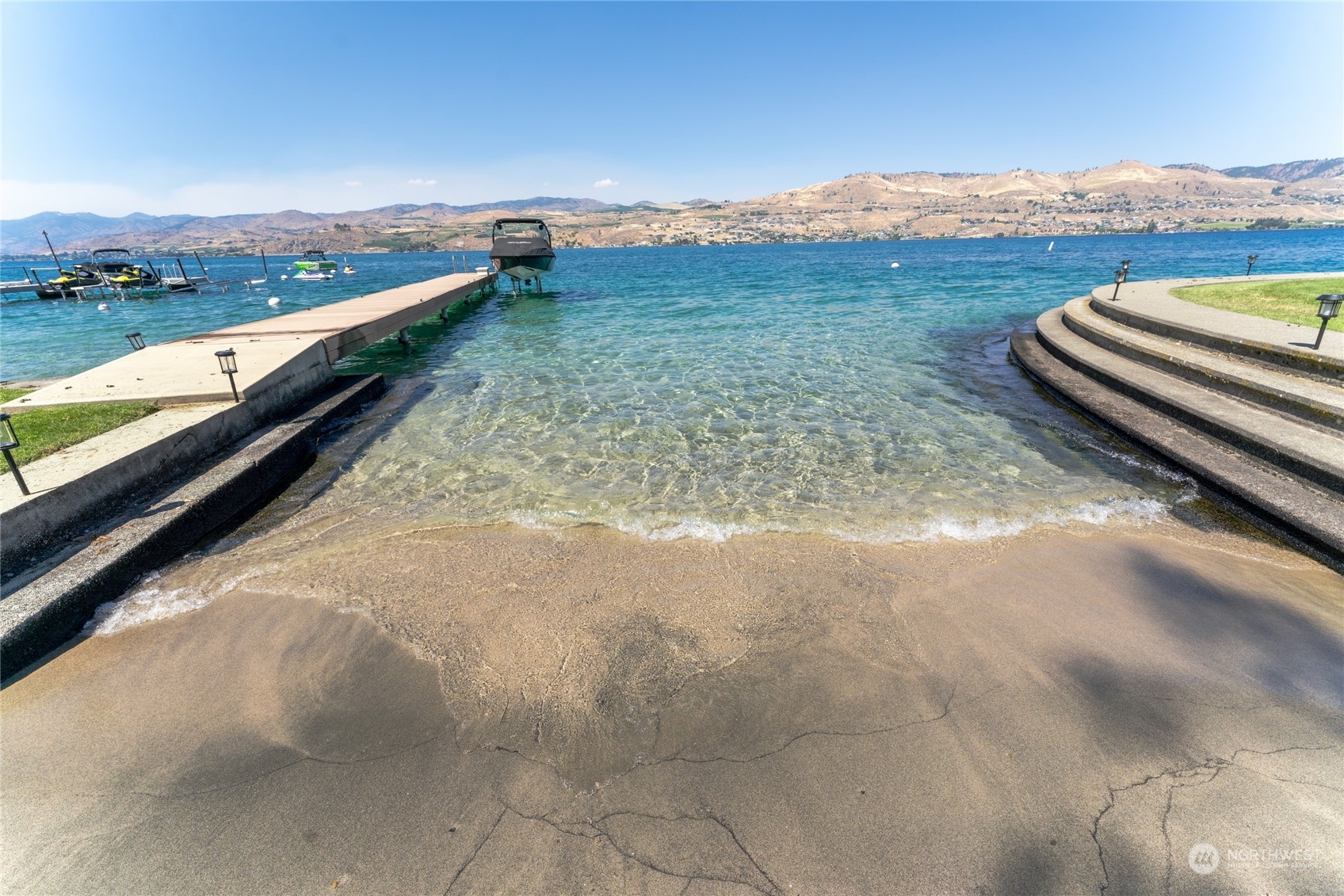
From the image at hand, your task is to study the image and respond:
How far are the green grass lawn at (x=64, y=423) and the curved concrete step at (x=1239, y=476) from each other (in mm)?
13574

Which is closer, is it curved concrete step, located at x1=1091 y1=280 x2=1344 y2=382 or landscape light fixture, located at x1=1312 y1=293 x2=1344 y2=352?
landscape light fixture, located at x1=1312 y1=293 x2=1344 y2=352

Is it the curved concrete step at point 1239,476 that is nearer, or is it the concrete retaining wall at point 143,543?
the concrete retaining wall at point 143,543

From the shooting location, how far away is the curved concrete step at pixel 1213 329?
806cm

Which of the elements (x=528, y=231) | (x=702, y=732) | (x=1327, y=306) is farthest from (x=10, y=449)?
(x=528, y=231)

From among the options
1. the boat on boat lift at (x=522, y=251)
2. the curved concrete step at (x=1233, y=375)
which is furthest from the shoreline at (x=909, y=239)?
the curved concrete step at (x=1233, y=375)

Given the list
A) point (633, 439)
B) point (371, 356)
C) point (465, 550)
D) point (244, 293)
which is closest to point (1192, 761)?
point (465, 550)

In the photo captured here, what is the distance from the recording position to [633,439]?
30.1 feet

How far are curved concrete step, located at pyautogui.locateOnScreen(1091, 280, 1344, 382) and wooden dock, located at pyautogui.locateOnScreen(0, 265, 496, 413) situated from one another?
54.0 ft

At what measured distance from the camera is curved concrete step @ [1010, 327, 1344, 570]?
5343 millimetres

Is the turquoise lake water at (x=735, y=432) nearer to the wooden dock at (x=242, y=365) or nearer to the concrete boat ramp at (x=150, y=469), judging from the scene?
the concrete boat ramp at (x=150, y=469)

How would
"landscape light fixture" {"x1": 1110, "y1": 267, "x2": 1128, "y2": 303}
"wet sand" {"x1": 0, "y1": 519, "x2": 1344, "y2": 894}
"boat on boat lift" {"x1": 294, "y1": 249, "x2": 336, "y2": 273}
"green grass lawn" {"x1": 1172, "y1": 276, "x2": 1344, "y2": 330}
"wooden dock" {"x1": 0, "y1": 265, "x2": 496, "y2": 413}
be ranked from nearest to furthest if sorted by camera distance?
"wet sand" {"x1": 0, "y1": 519, "x2": 1344, "y2": 894} < "wooden dock" {"x1": 0, "y1": 265, "x2": 496, "y2": 413} < "green grass lawn" {"x1": 1172, "y1": 276, "x2": 1344, "y2": 330} < "landscape light fixture" {"x1": 1110, "y1": 267, "x2": 1128, "y2": 303} < "boat on boat lift" {"x1": 294, "y1": 249, "x2": 336, "y2": 273}

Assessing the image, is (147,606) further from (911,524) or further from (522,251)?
(522,251)

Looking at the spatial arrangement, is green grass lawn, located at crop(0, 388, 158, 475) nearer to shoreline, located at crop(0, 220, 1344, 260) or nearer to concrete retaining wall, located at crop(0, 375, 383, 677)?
concrete retaining wall, located at crop(0, 375, 383, 677)

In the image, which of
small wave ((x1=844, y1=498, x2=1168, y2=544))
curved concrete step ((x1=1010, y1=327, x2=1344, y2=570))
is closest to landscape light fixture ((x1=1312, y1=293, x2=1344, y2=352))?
curved concrete step ((x1=1010, y1=327, x2=1344, y2=570))
